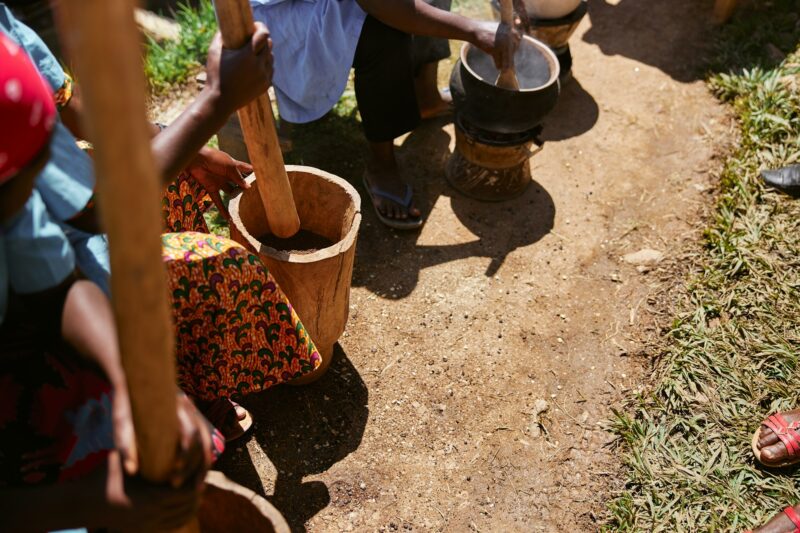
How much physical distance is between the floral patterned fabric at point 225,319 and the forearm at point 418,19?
116 centimetres

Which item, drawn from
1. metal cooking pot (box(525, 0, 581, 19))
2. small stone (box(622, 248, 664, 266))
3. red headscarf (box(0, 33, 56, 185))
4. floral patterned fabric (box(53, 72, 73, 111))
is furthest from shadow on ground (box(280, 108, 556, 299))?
red headscarf (box(0, 33, 56, 185))

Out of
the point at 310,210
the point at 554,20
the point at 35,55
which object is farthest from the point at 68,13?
the point at 554,20

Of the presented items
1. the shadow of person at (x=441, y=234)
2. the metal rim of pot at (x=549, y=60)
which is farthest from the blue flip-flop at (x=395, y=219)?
the metal rim of pot at (x=549, y=60)

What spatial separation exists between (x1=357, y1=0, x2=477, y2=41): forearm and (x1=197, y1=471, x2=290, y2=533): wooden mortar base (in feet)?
6.46

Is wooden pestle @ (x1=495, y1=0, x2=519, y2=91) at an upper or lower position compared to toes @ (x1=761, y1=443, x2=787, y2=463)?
upper

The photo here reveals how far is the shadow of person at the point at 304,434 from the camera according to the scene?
2.47 meters

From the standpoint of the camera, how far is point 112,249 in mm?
978

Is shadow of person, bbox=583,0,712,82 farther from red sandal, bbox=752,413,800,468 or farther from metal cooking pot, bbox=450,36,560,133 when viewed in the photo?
red sandal, bbox=752,413,800,468

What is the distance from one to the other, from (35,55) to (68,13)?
1394 mm

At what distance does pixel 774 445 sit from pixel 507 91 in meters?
1.68

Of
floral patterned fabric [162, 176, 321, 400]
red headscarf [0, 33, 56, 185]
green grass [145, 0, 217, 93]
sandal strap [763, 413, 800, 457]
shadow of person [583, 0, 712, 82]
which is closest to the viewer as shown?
red headscarf [0, 33, 56, 185]

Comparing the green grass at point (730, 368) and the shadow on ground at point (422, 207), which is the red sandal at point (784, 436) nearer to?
the green grass at point (730, 368)

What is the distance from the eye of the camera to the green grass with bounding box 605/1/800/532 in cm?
247

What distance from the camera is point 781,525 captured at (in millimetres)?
2297
